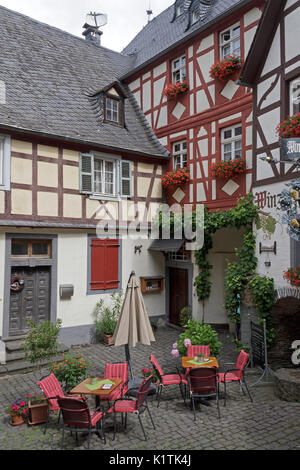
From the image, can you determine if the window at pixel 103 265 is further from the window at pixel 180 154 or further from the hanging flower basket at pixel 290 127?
the hanging flower basket at pixel 290 127

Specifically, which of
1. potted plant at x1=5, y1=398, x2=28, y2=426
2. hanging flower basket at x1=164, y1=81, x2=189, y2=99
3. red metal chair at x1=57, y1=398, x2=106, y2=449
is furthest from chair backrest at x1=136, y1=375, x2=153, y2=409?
hanging flower basket at x1=164, y1=81, x2=189, y2=99

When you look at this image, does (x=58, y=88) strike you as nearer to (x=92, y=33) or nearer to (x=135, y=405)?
(x=92, y=33)

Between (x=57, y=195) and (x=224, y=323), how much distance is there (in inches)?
264

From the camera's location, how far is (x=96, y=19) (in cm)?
1827

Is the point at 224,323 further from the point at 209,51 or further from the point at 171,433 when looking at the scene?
the point at 209,51

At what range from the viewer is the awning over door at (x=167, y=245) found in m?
11.6

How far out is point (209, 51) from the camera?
36.4 feet

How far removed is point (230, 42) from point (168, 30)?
4.89 metres

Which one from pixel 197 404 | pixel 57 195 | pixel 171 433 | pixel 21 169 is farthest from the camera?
pixel 57 195

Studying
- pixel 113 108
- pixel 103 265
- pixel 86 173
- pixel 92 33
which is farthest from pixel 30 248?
pixel 92 33

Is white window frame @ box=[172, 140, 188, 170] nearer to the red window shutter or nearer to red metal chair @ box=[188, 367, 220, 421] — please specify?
the red window shutter

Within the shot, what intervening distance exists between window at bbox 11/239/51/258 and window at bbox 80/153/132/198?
1935 millimetres

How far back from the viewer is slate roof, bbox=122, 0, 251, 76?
11030 mm

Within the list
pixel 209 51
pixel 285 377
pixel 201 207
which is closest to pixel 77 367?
pixel 285 377
